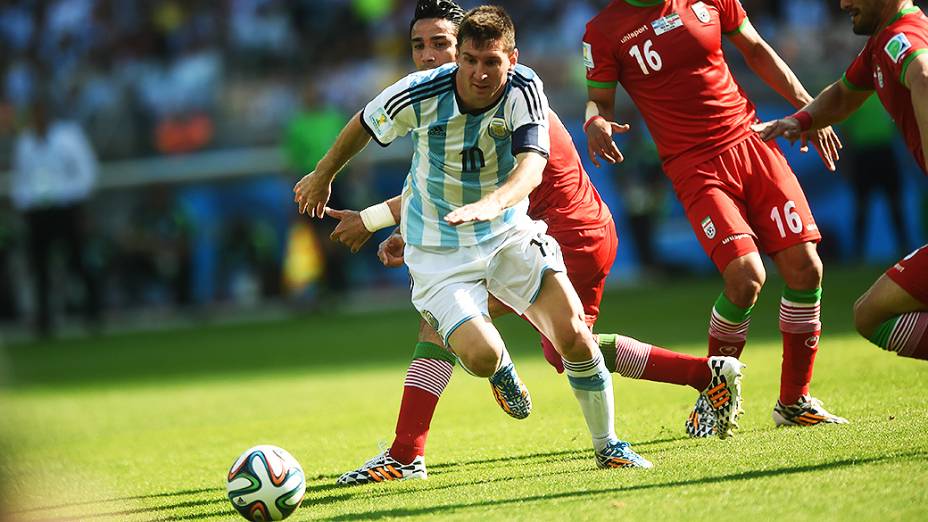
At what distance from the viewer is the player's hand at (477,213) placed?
17.7 ft

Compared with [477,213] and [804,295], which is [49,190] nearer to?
[804,295]

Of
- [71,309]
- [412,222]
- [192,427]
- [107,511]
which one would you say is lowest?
[71,309]

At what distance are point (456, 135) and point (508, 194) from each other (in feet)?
1.82

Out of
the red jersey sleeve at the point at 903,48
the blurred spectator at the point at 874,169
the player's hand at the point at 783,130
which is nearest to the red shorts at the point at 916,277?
the red jersey sleeve at the point at 903,48

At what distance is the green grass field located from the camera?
5074mm

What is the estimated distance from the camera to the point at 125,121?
22.3 m

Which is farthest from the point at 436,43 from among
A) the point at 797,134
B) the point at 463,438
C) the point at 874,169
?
the point at 874,169

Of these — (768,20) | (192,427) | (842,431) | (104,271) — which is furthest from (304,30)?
(842,431)

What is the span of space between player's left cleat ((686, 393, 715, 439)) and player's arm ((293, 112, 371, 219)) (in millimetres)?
2217

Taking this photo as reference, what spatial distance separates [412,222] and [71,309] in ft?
54.2

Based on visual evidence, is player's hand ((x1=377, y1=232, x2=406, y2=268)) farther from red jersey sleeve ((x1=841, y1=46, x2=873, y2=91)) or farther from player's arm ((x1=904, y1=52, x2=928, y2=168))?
player's arm ((x1=904, y1=52, x2=928, y2=168))

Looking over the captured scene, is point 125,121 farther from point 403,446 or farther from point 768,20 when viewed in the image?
point 403,446

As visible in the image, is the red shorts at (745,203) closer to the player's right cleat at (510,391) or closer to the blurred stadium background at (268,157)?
the player's right cleat at (510,391)

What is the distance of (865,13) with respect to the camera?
5.76m
